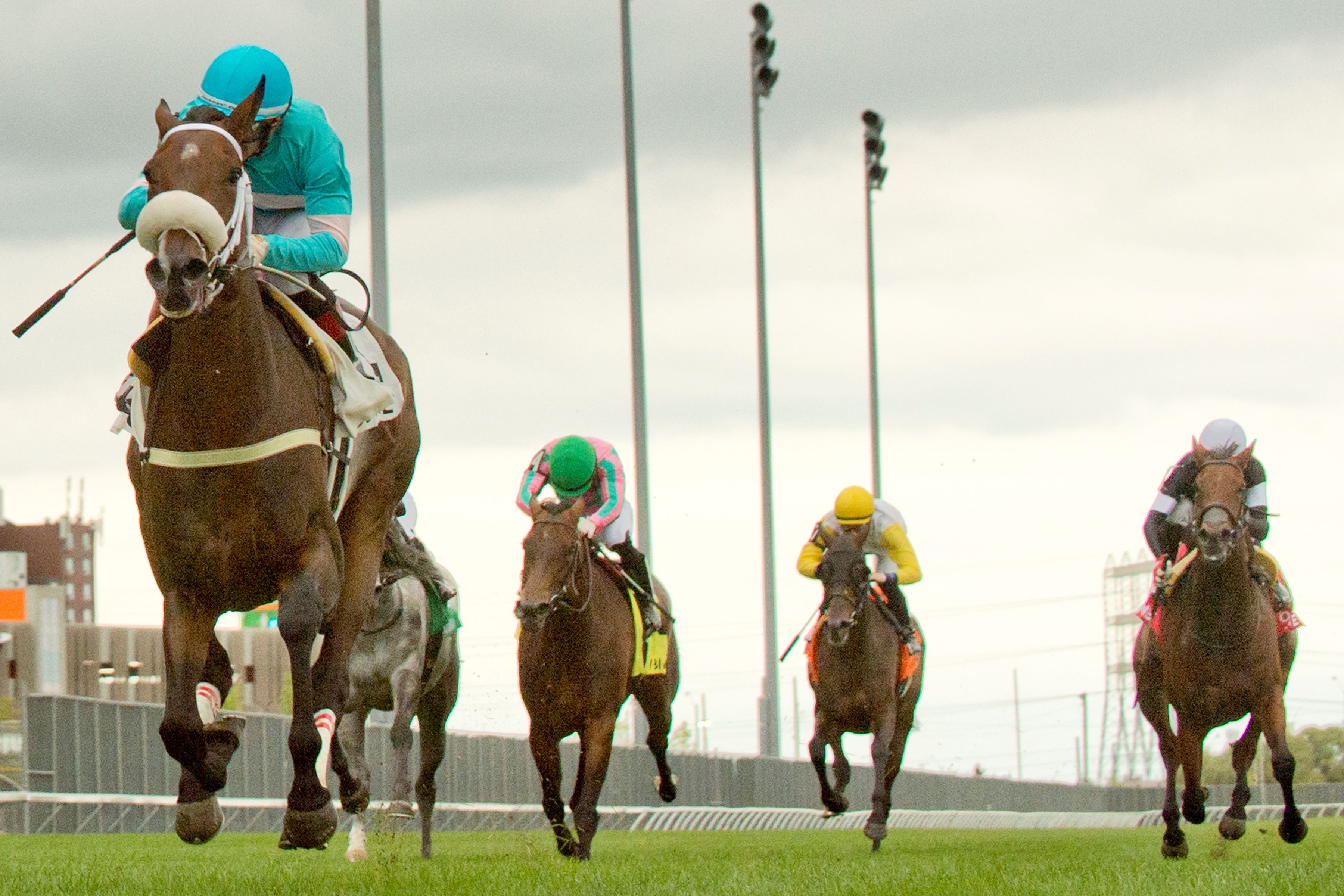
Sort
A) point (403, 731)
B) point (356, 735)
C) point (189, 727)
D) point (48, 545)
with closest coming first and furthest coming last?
1. point (189, 727)
2. point (356, 735)
3. point (403, 731)
4. point (48, 545)

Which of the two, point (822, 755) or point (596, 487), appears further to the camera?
point (822, 755)

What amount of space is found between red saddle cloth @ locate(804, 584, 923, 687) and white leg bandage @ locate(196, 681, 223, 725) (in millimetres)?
8864

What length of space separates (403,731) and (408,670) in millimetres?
427

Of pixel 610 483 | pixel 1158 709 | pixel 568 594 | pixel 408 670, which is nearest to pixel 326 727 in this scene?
pixel 568 594

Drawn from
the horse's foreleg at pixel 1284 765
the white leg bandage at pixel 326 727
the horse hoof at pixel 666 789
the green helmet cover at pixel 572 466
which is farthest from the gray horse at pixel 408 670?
the horse's foreleg at pixel 1284 765

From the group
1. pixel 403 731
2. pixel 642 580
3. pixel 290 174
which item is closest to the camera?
pixel 290 174

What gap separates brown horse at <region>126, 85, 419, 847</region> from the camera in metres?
7.32

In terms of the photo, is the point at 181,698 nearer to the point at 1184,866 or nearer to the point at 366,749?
the point at 1184,866

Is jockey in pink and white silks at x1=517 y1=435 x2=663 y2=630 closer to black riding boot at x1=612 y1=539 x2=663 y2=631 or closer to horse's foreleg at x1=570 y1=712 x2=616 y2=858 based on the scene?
black riding boot at x1=612 y1=539 x2=663 y2=631

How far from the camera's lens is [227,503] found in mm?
7367

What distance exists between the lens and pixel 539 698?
13109 mm

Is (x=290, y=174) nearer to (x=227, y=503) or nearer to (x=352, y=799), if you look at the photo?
(x=227, y=503)

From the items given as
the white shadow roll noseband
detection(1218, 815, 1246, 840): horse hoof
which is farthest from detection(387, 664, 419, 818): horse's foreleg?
the white shadow roll noseband

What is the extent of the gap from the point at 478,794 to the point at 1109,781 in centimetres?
5686
